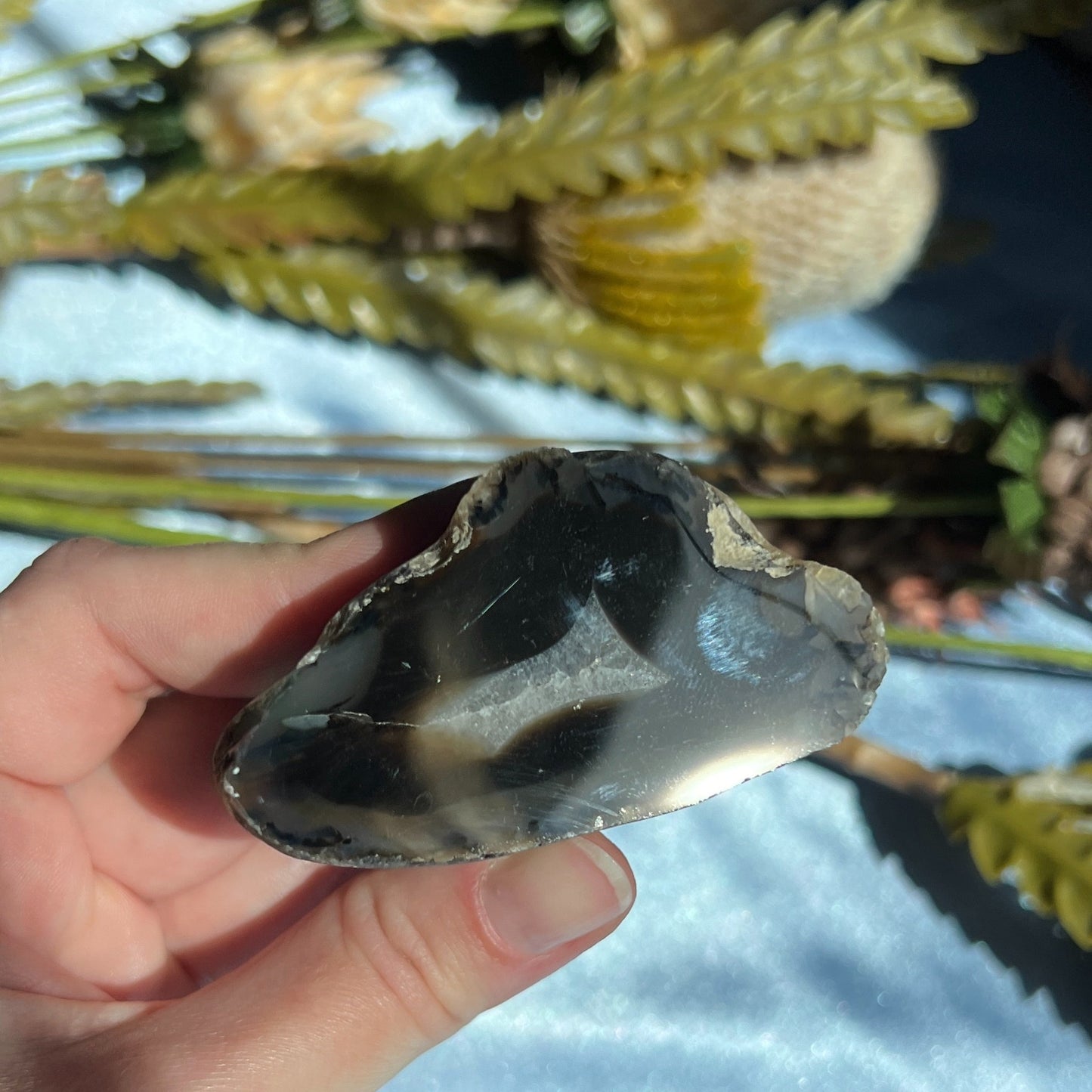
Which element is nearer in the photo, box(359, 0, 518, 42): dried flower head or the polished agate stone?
the polished agate stone

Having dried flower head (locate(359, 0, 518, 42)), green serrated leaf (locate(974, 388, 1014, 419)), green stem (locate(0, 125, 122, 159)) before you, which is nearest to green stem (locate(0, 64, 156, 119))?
green stem (locate(0, 125, 122, 159))

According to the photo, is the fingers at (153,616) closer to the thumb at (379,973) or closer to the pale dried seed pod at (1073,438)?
the thumb at (379,973)

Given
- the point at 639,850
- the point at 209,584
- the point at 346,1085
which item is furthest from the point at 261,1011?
the point at 639,850

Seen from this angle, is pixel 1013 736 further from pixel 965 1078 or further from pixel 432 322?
pixel 432 322

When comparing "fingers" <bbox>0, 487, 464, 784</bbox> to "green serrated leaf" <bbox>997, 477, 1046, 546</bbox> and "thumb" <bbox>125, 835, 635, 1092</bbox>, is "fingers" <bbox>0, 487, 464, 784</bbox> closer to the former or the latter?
"thumb" <bbox>125, 835, 635, 1092</bbox>

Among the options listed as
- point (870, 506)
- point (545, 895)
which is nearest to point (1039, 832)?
point (870, 506)

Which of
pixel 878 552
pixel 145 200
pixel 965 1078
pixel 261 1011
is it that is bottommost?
pixel 965 1078
